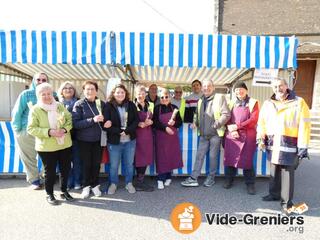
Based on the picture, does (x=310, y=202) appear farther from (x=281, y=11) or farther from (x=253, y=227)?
(x=281, y=11)

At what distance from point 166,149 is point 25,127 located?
7.28ft

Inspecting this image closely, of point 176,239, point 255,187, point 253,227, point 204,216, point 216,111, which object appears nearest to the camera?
point 176,239

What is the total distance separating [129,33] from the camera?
→ 4.29m

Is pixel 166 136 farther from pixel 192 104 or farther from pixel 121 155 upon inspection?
pixel 192 104

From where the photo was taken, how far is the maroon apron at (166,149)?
→ 403 centimetres

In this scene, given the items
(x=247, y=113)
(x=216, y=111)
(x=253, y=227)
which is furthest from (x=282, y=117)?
(x=253, y=227)

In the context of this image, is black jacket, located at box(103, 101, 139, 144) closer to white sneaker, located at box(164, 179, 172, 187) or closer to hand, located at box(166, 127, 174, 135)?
hand, located at box(166, 127, 174, 135)

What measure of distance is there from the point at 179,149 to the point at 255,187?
4.76 feet

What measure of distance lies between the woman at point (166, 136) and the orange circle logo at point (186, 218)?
2.39 feet

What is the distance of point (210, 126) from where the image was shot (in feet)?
13.5

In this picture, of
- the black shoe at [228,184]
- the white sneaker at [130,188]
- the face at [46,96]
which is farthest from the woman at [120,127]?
the black shoe at [228,184]

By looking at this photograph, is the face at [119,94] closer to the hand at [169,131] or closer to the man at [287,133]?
the hand at [169,131]

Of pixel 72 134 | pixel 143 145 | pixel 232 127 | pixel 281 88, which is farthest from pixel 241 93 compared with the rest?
pixel 72 134

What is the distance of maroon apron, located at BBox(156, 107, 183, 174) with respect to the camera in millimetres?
4026
